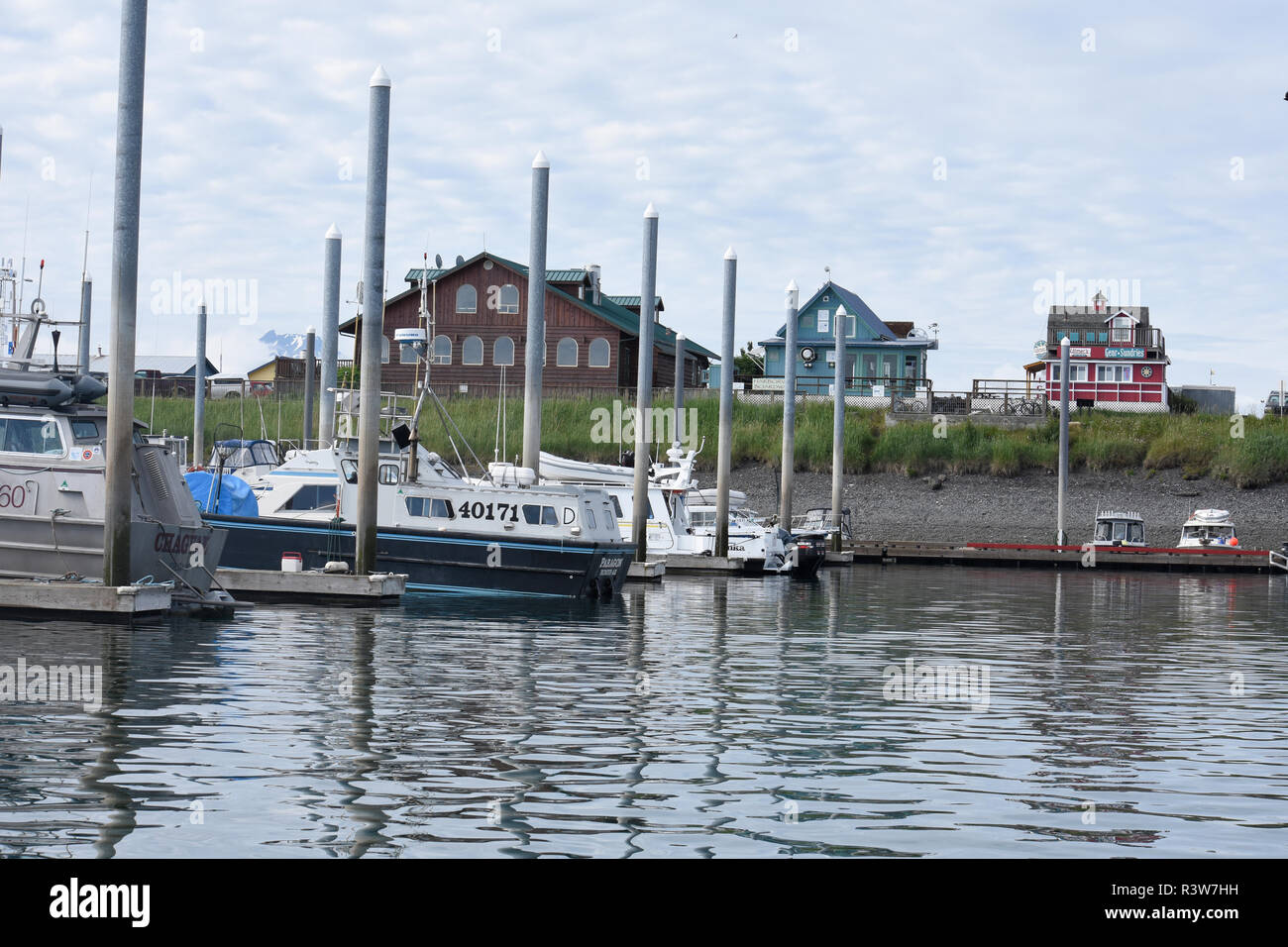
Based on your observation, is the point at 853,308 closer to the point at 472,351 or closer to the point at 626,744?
the point at 472,351

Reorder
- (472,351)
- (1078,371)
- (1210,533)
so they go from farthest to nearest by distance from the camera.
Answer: (1078,371) < (472,351) < (1210,533)

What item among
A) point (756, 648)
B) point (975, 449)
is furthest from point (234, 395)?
point (756, 648)

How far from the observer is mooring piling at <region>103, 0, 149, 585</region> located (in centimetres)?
1819

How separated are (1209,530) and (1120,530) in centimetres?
298

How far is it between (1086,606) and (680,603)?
9.20m

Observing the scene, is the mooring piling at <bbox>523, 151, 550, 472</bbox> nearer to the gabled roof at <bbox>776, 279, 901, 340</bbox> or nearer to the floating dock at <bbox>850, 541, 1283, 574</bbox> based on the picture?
the floating dock at <bbox>850, 541, 1283, 574</bbox>

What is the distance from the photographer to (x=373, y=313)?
2338cm

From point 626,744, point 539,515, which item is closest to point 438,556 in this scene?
point 539,515

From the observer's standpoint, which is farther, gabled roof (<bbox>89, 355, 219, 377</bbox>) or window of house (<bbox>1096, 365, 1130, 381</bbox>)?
gabled roof (<bbox>89, 355, 219, 377</bbox>)

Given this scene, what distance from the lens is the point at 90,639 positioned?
1753 cm

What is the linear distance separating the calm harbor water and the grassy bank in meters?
37.5

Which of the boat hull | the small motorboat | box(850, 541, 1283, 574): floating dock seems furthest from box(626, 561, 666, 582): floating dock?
the small motorboat
